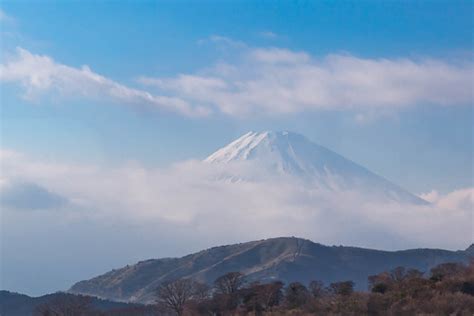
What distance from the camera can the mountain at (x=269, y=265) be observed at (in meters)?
120

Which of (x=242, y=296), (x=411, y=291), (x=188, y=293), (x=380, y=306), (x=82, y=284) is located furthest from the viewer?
Answer: (x=82, y=284)

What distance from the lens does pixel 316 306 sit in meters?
30.5

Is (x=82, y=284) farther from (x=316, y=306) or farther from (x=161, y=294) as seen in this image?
(x=316, y=306)

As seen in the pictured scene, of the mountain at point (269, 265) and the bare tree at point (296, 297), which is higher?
the mountain at point (269, 265)

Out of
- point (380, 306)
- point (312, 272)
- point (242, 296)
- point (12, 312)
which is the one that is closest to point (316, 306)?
point (380, 306)

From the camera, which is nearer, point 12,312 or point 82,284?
point 12,312

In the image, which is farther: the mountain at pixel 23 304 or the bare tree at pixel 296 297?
the mountain at pixel 23 304

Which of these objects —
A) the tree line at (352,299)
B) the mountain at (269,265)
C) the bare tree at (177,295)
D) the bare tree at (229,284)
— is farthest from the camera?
the mountain at (269,265)

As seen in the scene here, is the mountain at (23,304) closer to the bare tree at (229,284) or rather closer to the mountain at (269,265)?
the mountain at (269,265)

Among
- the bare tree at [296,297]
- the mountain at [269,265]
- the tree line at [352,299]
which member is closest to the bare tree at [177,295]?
the tree line at [352,299]

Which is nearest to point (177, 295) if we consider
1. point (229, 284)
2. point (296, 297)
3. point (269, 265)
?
point (229, 284)

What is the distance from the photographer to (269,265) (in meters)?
124

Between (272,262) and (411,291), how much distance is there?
318 ft

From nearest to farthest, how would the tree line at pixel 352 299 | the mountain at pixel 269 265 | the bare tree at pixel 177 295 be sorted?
the tree line at pixel 352 299 → the bare tree at pixel 177 295 → the mountain at pixel 269 265
